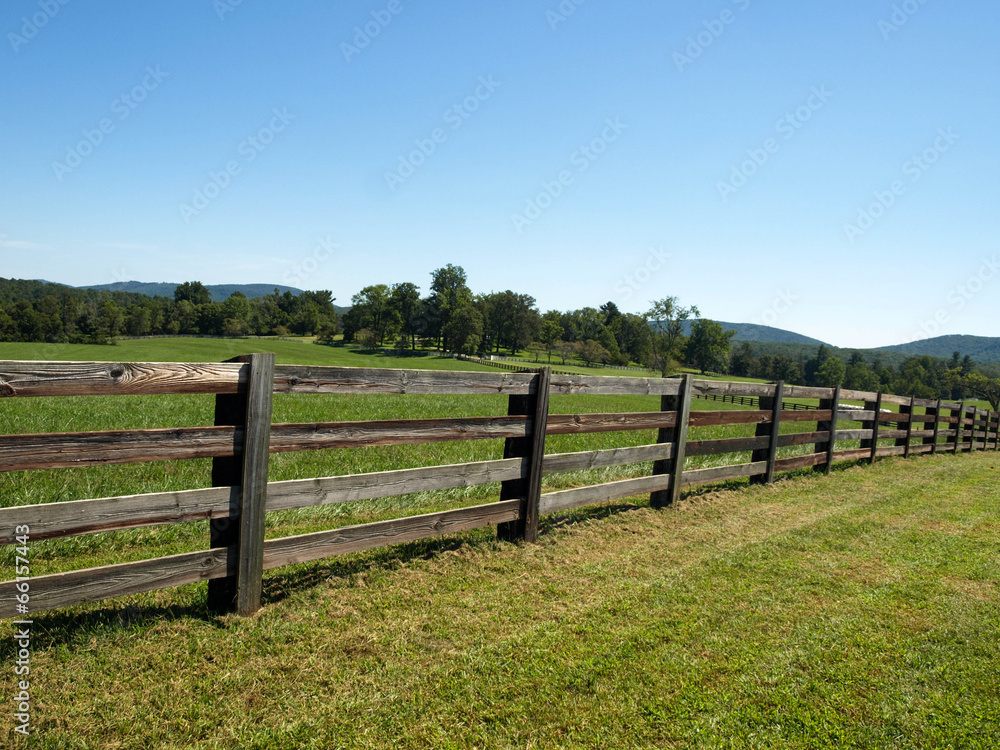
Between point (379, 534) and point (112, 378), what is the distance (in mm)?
2094

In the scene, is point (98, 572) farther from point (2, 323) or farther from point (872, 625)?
point (2, 323)

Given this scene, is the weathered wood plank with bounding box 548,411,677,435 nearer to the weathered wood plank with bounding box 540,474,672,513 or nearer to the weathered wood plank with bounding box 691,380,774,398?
the weathered wood plank with bounding box 540,474,672,513

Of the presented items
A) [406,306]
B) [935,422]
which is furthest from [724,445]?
[406,306]

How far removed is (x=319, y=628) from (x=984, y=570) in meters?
5.87

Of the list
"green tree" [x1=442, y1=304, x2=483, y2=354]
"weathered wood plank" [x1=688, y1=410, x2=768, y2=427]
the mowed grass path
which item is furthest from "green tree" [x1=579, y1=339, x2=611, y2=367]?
the mowed grass path

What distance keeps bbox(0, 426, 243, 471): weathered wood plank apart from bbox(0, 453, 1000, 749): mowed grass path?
1.02 m

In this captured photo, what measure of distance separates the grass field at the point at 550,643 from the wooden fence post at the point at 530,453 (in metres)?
0.31

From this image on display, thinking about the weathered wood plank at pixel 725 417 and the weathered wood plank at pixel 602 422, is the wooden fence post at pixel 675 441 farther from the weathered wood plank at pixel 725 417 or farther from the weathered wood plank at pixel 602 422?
the weathered wood plank at pixel 725 417

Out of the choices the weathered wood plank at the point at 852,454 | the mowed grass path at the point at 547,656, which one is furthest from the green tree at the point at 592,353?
the mowed grass path at the point at 547,656

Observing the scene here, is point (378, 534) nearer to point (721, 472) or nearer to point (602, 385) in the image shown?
point (602, 385)

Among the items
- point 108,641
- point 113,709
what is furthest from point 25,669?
point 113,709

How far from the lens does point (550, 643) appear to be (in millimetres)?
3439

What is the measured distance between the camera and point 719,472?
7801 mm

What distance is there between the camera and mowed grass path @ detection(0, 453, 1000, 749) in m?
2.64
